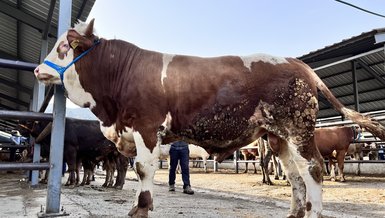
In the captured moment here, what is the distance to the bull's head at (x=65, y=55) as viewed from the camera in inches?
127

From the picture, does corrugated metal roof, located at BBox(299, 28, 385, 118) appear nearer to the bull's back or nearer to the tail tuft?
the tail tuft

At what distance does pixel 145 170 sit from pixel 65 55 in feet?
4.55

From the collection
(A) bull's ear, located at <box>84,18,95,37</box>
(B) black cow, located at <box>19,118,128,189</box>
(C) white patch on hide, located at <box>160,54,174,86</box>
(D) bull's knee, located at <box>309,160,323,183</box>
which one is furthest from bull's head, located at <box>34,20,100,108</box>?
(B) black cow, located at <box>19,118,128,189</box>

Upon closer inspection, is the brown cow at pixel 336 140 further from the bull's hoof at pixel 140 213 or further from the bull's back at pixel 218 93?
the bull's hoof at pixel 140 213

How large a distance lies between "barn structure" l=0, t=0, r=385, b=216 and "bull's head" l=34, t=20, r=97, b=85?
6.0 inches

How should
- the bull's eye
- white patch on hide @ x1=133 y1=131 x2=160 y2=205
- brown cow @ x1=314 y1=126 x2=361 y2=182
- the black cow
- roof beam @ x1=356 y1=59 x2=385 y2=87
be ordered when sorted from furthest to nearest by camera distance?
roof beam @ x1=356 y1=59 x2=385 y2=87, brown cow @ x1=314 y1=126 x2=361 y2=182, the black cow, the bull's eye, white patch on hide @ x1=133 y1=131 x2=160 y2=205

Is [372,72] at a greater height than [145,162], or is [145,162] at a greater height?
[372,72]

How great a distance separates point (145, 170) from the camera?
9.27ft

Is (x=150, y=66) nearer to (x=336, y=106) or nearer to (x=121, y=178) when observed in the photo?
(x=336, y=106)

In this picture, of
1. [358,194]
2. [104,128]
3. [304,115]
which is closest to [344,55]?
[358,194]

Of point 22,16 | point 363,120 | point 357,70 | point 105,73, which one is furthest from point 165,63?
point 357,70

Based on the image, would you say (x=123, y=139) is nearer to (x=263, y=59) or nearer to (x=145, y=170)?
(x=145, y=170)

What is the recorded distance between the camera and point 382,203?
5.00 metres

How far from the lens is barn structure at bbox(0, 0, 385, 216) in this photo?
128 inches
